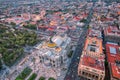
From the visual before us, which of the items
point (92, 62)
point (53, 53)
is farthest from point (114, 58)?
point (53, 53)

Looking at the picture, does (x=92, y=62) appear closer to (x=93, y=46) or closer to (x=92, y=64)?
(x=92, y=64)

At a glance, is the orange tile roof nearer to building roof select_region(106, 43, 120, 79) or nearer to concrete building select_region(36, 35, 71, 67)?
building roof select_region(106, 43, 120, 79)

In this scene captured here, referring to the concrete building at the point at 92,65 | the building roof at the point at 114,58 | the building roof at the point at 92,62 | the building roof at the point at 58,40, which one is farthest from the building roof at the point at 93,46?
the building roof at the point at 58,40

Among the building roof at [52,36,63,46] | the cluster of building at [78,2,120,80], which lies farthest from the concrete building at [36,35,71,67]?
the cluster of building at [78,2,120,80]

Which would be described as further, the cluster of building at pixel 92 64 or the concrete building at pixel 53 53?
the concrete building at pixel 53 53

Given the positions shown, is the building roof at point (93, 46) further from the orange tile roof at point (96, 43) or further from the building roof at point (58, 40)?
the building roof at point (58, 40)

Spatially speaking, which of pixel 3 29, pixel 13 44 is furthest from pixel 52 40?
pixel 3 29
